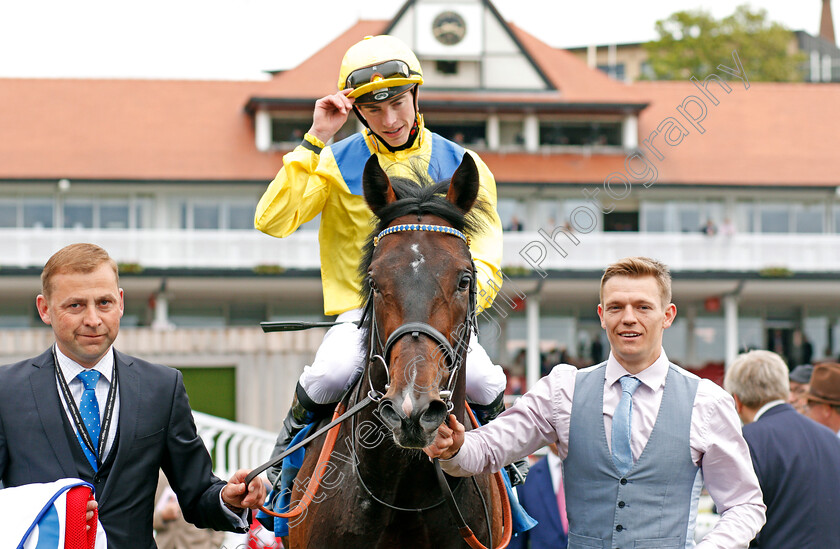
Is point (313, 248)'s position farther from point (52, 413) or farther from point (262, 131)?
point (52, 413)

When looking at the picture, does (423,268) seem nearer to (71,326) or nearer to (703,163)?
(71,326)

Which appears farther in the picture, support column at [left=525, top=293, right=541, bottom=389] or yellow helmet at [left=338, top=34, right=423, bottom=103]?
support column at [left=525, top=293, right=541, bottom=389]

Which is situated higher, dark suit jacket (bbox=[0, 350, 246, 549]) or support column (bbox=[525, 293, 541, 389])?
dark suit jacket (bbox=[0, 350, 246, 549])

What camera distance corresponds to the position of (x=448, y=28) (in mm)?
27797

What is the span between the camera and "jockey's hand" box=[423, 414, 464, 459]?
8.70ft

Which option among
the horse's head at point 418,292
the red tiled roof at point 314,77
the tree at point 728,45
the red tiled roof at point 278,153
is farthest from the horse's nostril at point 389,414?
the tree at point 728,45

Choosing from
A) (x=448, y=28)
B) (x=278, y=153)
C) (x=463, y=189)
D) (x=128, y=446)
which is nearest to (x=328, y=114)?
(x=463, y=189)

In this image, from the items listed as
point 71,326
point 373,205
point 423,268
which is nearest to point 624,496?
point 423,268

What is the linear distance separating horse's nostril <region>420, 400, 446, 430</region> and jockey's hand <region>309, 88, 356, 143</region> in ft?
4.82

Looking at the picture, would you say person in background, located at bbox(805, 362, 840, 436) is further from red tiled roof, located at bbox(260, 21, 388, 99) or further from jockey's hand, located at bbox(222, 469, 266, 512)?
red tiled roof, located at bbox(260, 21, 388, 99)

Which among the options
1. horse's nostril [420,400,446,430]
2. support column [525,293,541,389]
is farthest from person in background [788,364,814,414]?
support column [525,293,541,389]

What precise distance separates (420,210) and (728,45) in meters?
38.6

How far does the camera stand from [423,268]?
9.09 ft

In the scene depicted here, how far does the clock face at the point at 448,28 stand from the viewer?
91.1ft
